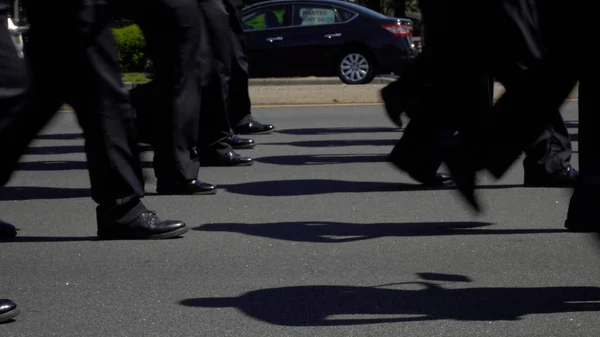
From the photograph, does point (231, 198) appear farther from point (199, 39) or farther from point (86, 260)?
point (86, 260)

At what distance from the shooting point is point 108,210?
5.54m

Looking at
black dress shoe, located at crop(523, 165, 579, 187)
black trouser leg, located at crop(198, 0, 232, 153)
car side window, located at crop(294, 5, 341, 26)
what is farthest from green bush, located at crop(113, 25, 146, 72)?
black dress shoe, located at crop(523, 165, 579, 187)

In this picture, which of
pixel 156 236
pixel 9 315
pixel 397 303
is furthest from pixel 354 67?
pixel 9 315

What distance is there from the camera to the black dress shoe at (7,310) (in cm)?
418

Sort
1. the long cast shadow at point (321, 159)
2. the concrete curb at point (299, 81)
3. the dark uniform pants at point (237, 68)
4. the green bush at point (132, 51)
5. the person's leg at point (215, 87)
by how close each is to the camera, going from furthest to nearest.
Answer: the green bush at point (132, 51) < the concrete curb at point (299, 81) < the dark uniform pants at point (237, 68) < the long cast shadow at point (321, 159) < the person's leg at point (215, 87)

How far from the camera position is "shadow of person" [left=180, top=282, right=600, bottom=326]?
427 cm

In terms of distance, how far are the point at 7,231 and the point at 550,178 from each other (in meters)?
3.05

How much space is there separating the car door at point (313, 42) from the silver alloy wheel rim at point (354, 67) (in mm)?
184

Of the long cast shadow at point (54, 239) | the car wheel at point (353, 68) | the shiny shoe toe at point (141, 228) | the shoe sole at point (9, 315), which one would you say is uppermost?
the shoe sole at point (9, 315)

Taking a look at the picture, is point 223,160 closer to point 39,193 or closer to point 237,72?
point 237,72

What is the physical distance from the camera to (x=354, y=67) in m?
18.4

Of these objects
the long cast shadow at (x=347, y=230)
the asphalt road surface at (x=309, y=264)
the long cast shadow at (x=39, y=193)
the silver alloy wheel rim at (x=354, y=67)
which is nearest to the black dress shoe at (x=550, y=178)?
the asphalt road surface at (x=309, y=264)

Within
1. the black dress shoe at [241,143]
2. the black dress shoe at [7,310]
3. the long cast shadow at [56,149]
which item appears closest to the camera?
the black dress shoe at [7,310]

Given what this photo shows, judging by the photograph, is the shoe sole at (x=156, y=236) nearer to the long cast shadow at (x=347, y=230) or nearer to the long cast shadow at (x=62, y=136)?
the long cast shadow at (x=347, y=230)
